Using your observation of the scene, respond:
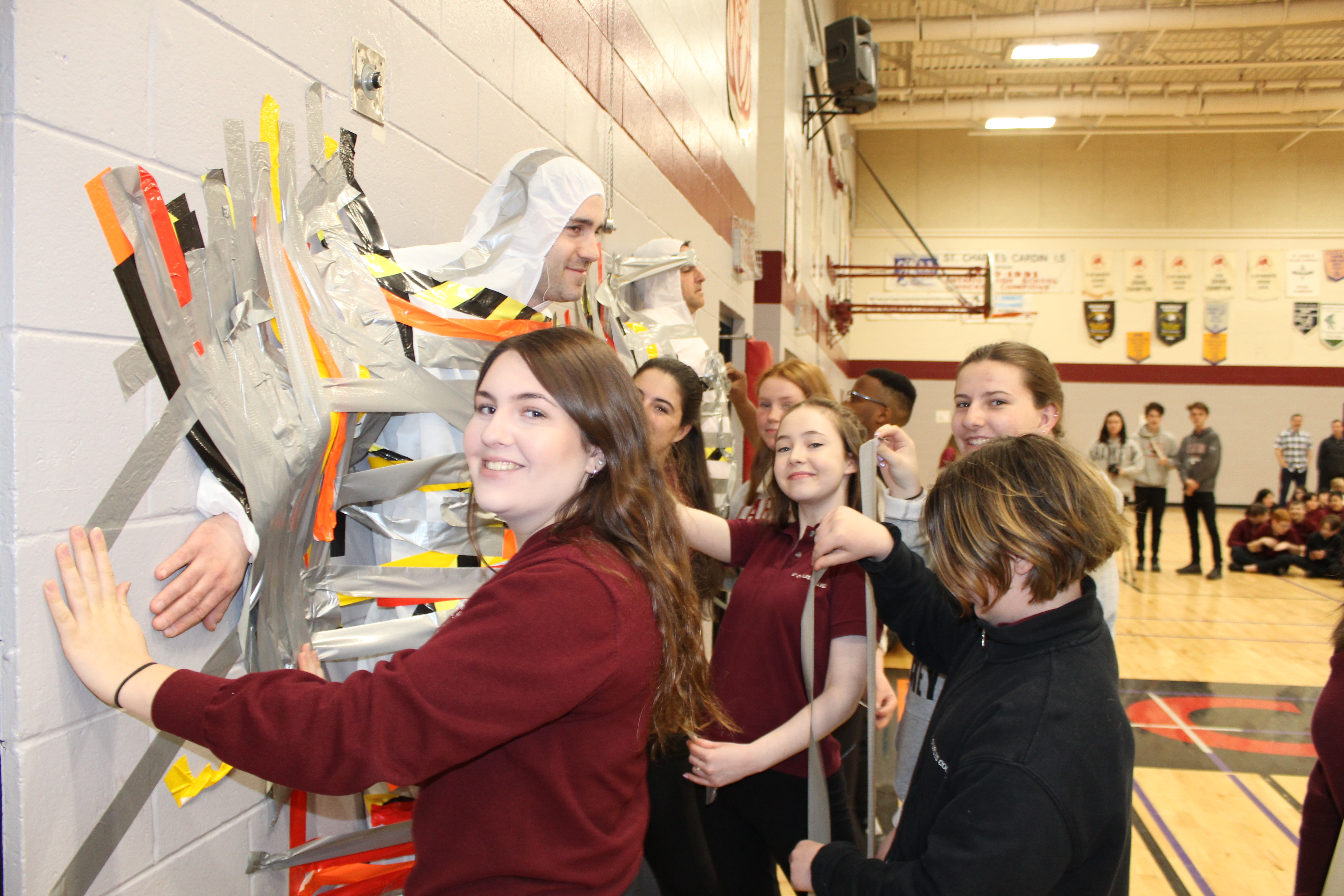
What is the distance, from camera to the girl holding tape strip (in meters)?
1.49

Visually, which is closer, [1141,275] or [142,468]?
[142,468]

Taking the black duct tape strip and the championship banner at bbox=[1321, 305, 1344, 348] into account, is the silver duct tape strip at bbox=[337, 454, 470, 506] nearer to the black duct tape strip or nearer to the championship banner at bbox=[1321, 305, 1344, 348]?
the black duct tape strip

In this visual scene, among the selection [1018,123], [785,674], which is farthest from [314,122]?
→ [1018,123]

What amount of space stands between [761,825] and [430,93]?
1.50 m

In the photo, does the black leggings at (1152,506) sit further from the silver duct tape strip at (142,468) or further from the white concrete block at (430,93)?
the silver duct tape strip at (142,468)

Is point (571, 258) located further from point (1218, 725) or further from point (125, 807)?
point (1218, 725)

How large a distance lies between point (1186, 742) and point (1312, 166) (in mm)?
13086

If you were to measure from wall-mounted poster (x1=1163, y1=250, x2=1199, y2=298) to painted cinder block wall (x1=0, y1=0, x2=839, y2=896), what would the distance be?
1401cm

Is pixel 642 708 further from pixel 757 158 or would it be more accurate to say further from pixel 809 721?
pixel 757 158

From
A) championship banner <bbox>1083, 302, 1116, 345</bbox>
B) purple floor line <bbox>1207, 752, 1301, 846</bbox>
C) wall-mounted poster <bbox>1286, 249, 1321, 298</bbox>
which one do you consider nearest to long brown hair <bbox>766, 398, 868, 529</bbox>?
purple floor line <bbox>1207, 752, 1301, 846</bbox>

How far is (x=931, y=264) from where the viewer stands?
13.6m

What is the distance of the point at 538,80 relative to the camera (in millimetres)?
2088

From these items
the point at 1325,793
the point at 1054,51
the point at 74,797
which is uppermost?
the point at 1054,51

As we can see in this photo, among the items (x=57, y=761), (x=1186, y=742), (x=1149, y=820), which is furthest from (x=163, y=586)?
(x=1186, y=742)
